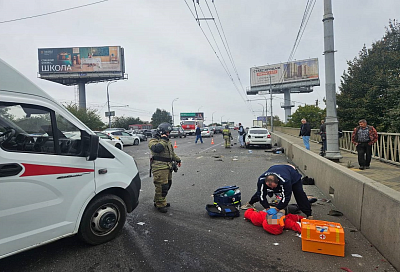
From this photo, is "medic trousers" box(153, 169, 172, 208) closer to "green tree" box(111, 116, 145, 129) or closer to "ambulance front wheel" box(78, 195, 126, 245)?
"ambulance front wheel" box(78, 195, 126, 245)

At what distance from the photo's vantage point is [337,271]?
115 inches

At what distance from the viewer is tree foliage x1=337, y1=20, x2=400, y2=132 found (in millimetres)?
14367

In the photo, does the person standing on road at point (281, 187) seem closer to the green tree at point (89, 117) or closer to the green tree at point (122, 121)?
the green tree at point (89, 117)

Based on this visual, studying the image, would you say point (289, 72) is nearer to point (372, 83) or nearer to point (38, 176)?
point (372, 83)

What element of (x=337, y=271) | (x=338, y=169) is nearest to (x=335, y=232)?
(x=337, y=271)

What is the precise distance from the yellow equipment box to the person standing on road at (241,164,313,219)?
2.18ft

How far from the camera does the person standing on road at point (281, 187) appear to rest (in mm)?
4059

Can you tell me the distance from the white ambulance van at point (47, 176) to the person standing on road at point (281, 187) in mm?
2237

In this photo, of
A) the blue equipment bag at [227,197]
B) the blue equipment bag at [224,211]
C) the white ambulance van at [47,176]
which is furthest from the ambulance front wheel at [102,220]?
the blue equipment bag at [227,197]

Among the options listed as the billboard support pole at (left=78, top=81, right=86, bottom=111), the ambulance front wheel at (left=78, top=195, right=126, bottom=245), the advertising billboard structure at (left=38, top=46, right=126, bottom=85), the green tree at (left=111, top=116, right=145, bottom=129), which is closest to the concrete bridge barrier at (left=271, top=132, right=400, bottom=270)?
the ambulance front wheel at (left=78, top=195, right=126, bottom=245)

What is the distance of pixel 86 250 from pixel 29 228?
0.87 m

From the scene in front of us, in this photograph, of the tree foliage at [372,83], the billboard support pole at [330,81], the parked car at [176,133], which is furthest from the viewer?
the parked car at [176,133]

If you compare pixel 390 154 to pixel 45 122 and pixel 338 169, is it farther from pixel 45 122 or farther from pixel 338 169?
pixel 45 122

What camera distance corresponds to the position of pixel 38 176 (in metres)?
2.85
